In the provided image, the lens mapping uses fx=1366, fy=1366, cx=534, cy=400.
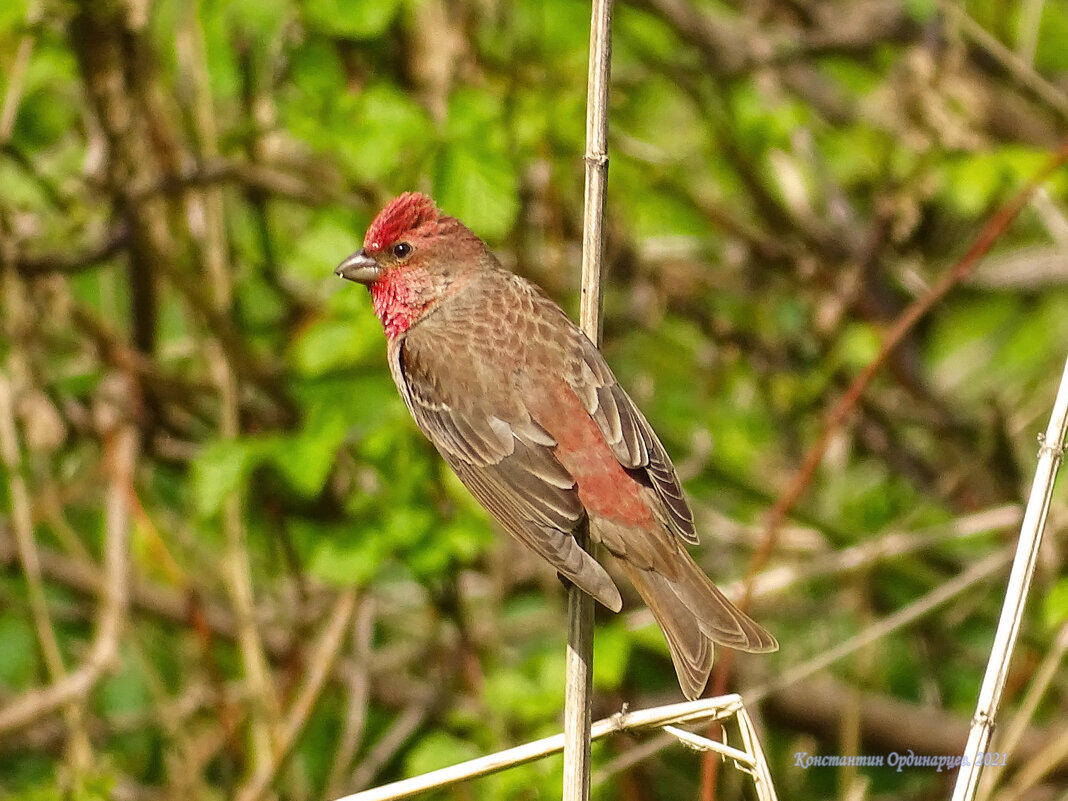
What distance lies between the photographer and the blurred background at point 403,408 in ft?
16.2

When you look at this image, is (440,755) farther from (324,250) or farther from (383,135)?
(383,135)

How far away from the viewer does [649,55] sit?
6238 mm

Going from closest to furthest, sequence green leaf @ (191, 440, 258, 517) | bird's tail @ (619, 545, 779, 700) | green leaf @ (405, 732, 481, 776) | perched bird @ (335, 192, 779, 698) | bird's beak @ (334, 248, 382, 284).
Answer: bird's tail @ (619, 545, 779, 700)
perched bird @ (335, 192, 779, 698)
bird's beak @ (334, 248, 382, 284)
green leaf @ (405, 732, 481, 776)
green leaf @ (191, 440, 258, 517)

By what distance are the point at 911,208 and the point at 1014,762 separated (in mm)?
2425

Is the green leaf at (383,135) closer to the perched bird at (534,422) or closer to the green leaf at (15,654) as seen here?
the perched bird at (534,422)

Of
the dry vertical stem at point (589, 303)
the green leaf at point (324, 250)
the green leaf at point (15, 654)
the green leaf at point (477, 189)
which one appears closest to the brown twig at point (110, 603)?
the green leaf at point (15, 654)

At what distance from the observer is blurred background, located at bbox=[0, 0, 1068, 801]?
4.95m

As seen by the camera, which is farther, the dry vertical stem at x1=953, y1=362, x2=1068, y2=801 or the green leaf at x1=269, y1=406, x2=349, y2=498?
the green leaf at x1=269, y1=406, x2=349, y2=498

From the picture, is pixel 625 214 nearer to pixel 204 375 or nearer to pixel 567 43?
pixel 567 43

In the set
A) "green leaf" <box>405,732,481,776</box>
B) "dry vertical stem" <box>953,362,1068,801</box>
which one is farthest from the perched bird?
"green leaf" <box>405,732,481,776</box>

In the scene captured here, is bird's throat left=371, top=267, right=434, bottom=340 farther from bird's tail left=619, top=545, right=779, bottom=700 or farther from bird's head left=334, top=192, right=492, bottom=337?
bird's tail left=619, top=545, right=779, bottom=700

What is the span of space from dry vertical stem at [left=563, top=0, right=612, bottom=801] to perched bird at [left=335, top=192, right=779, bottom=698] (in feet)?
0.46

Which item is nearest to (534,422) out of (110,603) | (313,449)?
(313,449)

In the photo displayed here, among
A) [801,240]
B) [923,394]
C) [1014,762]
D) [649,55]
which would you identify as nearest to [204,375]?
[649,55]
